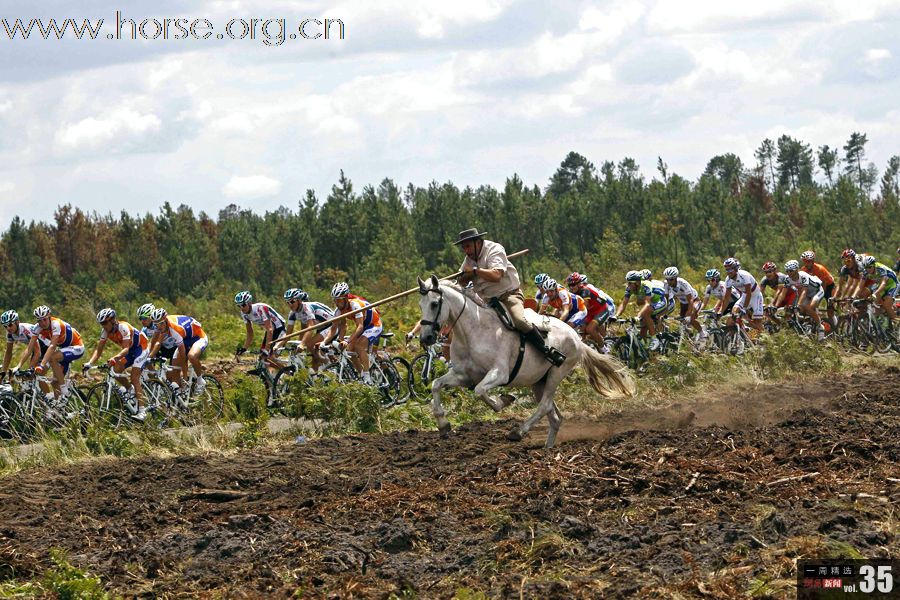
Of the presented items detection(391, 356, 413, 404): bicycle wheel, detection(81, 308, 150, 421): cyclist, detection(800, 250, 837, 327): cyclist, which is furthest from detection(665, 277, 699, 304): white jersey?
detection(81, 308, 150, 421): cyclist

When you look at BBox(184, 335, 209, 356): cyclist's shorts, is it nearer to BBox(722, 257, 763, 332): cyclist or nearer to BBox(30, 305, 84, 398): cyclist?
BBox(30, 305, 84, 398): cyclist

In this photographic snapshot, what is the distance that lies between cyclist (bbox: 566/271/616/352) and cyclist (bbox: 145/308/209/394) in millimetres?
6959

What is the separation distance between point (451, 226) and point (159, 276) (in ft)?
52.8

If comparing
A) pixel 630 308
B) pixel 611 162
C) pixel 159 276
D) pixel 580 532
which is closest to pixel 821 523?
pixel 580 532

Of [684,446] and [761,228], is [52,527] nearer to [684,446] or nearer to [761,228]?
[684,446]

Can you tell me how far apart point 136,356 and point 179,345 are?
0.76 m

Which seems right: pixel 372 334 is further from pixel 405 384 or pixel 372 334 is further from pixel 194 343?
pixel 194 343

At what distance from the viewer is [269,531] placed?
9203 millimetres

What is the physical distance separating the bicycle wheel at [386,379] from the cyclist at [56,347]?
4.66m

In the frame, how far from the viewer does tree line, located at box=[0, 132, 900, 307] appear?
54.2m

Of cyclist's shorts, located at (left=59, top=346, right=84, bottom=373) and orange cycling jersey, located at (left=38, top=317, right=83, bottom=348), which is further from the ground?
orange cycling jersey, located at (left=38, top=317, right=83, bottom=348)

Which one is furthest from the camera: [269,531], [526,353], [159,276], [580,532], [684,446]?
[159,276]

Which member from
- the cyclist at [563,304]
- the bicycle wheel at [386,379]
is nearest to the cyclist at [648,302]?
the cyclist at [563,304]

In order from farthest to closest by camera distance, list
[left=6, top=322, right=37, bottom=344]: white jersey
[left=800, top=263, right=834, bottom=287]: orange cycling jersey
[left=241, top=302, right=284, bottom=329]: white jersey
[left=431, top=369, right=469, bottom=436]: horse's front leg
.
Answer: [left=800, top=263, right=834, bottom=287]: orange cycling jersey
[left=241, top=302, right=284, bottom=329]: white jersey
[left=6, top=322, right=37, bottom=344]: white jersey
[left=431, top=369, right=469, bottom=436]: horse's front leg
